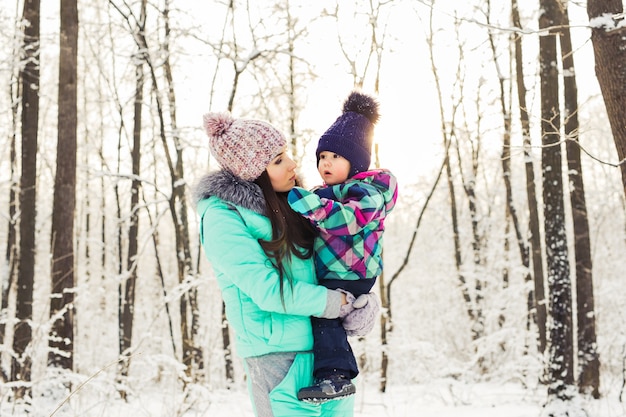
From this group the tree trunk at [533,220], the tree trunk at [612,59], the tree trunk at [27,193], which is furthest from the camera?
the tree trunk at [533,220]

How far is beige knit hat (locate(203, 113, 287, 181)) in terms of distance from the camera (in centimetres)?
220

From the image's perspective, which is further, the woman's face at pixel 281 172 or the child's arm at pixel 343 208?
the woman's face at pixel 281 172

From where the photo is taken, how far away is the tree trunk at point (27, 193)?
704cm

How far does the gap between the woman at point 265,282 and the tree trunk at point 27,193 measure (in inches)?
220

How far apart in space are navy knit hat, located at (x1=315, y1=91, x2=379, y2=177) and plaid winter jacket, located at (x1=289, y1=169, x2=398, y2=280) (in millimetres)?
148

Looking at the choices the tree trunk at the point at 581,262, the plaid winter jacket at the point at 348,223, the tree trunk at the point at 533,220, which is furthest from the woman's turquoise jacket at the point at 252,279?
the tree trunk at the point at 533,220

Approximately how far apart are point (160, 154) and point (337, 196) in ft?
51.3

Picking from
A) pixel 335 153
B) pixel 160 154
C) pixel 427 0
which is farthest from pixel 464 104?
pixel 335 153

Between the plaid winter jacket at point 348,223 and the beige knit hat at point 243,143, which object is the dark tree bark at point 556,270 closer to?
the plaid winter jacket at point 348,223

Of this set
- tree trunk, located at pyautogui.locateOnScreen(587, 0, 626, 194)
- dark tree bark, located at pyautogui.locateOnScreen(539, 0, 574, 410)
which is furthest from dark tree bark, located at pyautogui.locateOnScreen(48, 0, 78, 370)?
tree trunk, located at pyautogui.locateOnScreen(587, 0, 626, 194)

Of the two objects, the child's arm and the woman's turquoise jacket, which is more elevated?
the child's arm

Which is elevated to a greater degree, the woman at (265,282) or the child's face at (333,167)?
the child's face at (333,167)

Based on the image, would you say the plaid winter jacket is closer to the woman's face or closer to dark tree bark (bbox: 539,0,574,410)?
the woman's face

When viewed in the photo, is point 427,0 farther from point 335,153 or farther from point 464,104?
point 464,104
